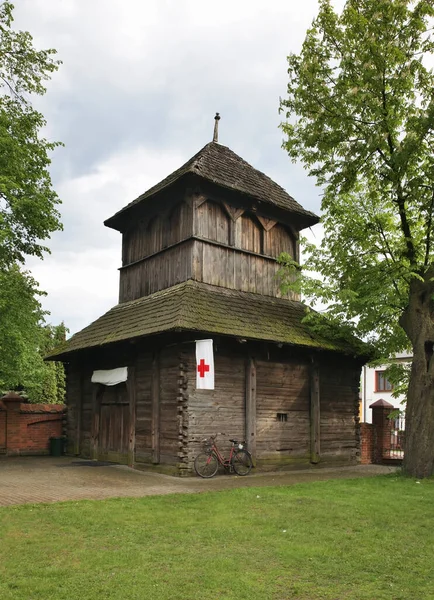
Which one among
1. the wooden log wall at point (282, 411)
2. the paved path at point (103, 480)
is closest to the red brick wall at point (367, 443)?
the paved path at point (103, 480)

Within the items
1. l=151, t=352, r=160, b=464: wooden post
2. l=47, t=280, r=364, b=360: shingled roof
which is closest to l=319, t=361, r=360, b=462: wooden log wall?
l=47, t=280, r=364, b=360: shingled roof

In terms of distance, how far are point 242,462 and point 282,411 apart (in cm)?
225

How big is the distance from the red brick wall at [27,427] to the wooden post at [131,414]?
5863 millimetres

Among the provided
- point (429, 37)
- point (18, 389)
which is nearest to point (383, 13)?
point (429, 37)

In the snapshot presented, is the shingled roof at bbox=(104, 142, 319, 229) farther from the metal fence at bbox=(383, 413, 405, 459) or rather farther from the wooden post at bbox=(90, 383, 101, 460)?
the metal fence at bbox=(383, 413, 405, 459)

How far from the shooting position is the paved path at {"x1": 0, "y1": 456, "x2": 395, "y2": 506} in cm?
1129

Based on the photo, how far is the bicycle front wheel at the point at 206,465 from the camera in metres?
14.1

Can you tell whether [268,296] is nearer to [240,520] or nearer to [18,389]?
[240,520]

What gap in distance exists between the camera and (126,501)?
34.2ft

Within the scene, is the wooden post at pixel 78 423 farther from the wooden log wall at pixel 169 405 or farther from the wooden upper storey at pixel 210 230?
the wooden log wall at pixel 169 405

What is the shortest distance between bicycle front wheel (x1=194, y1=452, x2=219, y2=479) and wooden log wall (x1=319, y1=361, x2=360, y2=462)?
4.67 m

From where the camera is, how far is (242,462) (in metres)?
15.2

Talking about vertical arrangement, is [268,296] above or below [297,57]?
below

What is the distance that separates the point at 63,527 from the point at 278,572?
3.52 metres
